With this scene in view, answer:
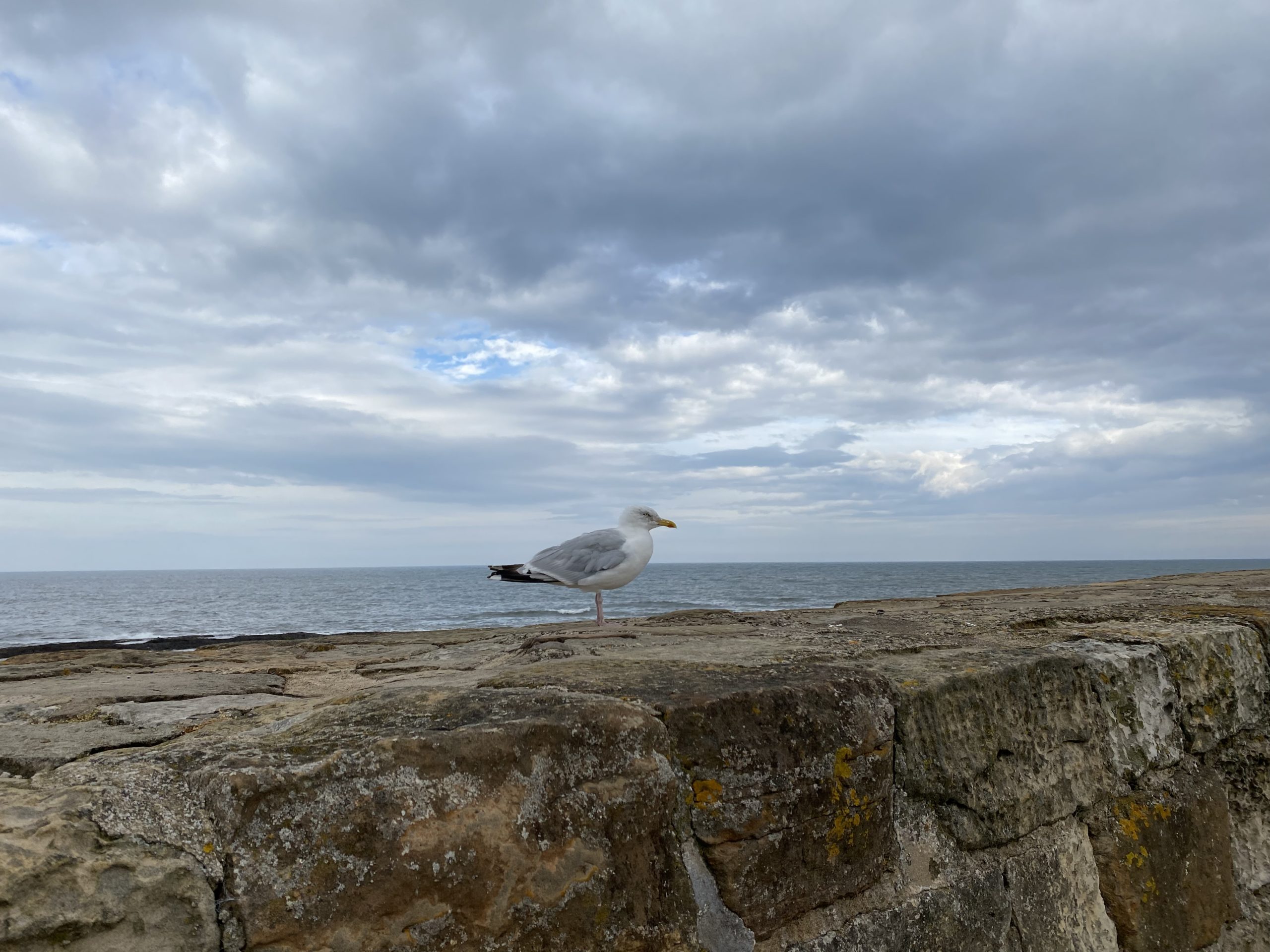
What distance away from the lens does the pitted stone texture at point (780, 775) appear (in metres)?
1.60

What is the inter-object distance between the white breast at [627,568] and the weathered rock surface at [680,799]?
2319mm

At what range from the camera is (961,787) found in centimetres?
195

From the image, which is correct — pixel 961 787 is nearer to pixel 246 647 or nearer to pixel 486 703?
pixel 486 703

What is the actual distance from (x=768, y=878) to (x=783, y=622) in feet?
6.70

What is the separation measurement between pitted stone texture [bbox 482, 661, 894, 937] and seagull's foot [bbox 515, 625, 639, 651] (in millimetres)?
1234

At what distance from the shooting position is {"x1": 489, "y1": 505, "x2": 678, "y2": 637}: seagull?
5.28 m

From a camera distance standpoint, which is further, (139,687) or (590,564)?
(590,564)

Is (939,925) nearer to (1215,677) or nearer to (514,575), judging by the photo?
(1215,677)

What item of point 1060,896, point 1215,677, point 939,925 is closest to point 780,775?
point 939,925

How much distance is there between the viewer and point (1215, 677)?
260cm

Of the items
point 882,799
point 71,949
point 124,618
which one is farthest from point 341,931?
point 124,618

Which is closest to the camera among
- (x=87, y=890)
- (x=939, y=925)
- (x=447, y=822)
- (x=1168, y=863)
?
(x=87, y=890)

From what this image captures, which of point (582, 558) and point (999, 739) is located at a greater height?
point (582, 558)

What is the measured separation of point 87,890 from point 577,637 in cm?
213
